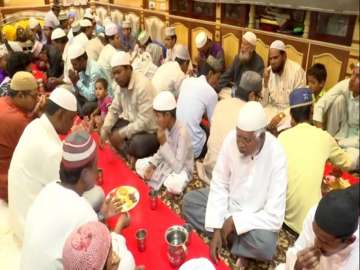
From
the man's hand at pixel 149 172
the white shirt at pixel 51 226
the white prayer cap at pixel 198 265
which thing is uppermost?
the white shirt at pixel 51 226

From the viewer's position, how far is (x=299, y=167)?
2131 mm

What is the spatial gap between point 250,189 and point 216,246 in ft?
1.36

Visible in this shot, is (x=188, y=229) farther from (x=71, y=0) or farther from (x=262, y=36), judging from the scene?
(x=71, y=0)

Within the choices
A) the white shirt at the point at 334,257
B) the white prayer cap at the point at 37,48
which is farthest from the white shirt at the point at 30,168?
the white prayer cap at the point at 37,48

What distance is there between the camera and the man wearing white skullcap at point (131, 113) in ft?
11.0

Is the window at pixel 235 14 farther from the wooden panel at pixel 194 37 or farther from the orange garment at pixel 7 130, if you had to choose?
the orange garment at pixel 7 130

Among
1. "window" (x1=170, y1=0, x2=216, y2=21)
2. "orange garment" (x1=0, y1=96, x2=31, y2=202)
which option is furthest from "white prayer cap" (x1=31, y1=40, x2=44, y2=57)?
"orange garment" (x1=0, y1=96, x2=31, y2=202)

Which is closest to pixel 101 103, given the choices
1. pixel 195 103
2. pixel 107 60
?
pixel 107 60

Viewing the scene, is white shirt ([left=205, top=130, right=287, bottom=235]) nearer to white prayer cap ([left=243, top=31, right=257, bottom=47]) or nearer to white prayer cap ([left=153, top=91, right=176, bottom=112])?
white prayer cap ([left=153, top=91, right=176, bottom=112])

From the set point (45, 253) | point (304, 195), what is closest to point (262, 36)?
point (304, 195)

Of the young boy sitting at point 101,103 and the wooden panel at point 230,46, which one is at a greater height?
the wooden panel at point 230,46

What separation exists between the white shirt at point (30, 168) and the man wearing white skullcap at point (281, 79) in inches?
99.5

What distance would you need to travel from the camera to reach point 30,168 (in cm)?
207

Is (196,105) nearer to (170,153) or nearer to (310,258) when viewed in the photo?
(170,153)
